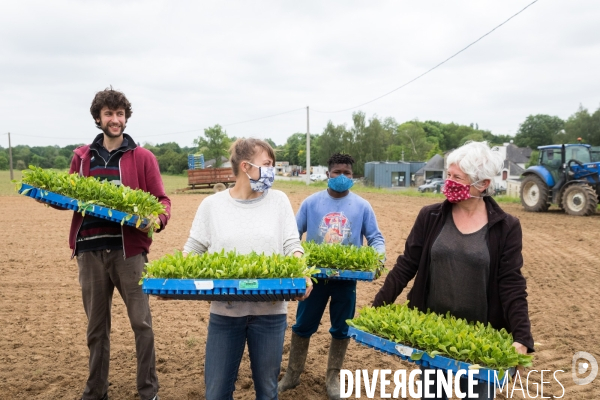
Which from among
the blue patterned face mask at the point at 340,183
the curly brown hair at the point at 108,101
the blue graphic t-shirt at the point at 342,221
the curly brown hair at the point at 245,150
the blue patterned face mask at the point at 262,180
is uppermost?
the curly brown hair at the point at 108,101

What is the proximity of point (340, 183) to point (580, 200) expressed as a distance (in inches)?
590

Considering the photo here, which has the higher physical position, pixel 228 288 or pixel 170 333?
pixel 228 288

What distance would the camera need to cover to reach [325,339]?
5461 mm

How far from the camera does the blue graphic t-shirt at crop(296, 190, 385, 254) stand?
413 centimetres

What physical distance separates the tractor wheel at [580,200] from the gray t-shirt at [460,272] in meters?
15.2

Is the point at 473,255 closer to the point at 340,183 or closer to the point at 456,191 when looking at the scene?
the point at 456,191

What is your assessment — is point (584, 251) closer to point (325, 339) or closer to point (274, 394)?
point (325, 339)

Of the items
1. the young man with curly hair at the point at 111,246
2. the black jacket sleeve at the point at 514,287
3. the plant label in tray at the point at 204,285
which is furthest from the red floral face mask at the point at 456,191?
the young man with curly hair at the point at 111,246

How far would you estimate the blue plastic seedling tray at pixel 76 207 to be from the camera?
3348 mm

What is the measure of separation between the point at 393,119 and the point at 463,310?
85713mm

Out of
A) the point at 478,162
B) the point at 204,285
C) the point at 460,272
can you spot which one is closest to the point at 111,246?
the point at 204,285

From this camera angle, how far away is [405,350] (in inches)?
98.2

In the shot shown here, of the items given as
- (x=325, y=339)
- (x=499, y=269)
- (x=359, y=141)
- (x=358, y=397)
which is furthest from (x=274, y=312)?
(x=359, y=141)

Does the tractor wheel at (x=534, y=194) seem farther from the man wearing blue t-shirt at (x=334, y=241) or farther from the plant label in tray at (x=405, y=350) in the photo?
the plant label in tray at (x=405, y=350)
